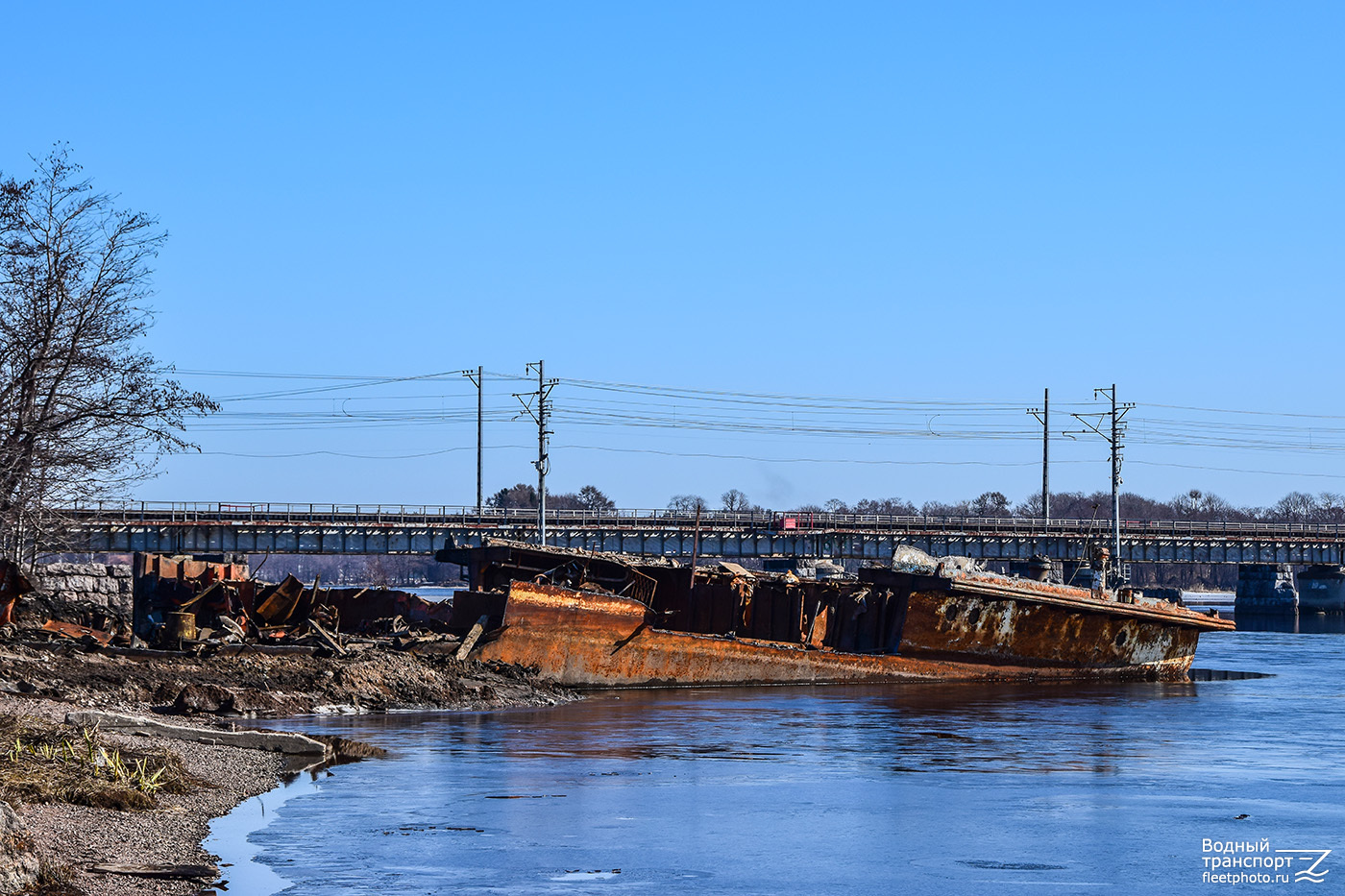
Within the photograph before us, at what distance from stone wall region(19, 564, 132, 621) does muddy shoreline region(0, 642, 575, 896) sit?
9.18 meters

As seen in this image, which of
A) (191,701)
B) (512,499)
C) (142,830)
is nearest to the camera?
(142,830)

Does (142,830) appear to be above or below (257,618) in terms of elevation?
below

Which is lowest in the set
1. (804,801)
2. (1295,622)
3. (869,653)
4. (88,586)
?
(1295,622)

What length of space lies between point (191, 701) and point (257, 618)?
817cm

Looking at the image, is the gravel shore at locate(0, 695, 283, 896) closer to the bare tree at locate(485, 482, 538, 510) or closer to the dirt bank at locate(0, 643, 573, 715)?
the dirt bank at locate(0, 643, 573, 715)

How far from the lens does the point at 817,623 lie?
3691 centimetres

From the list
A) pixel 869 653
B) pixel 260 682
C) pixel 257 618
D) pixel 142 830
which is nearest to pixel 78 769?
pixel 142 830

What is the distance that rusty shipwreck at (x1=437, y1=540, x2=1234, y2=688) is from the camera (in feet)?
106

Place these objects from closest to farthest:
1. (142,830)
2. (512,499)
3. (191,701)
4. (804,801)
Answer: (142,830) < (804,801) < (191,701) < (512,499)


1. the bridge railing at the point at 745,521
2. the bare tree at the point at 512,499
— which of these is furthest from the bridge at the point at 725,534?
the bare tree at the point at 512,499

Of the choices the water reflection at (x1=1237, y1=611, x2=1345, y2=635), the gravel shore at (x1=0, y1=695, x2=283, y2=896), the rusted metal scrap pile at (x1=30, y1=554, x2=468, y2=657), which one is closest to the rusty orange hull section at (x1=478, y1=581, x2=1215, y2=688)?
the rusted metal scrap pile at (x1=30, y1=554, x2=468, y2=657)

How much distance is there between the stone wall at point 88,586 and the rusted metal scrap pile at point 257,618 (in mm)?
1665

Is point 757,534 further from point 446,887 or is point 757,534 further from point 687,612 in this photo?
point 446,887

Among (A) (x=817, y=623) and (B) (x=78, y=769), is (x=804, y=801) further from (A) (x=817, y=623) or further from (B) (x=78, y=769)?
(A) (x=817, y=623)
